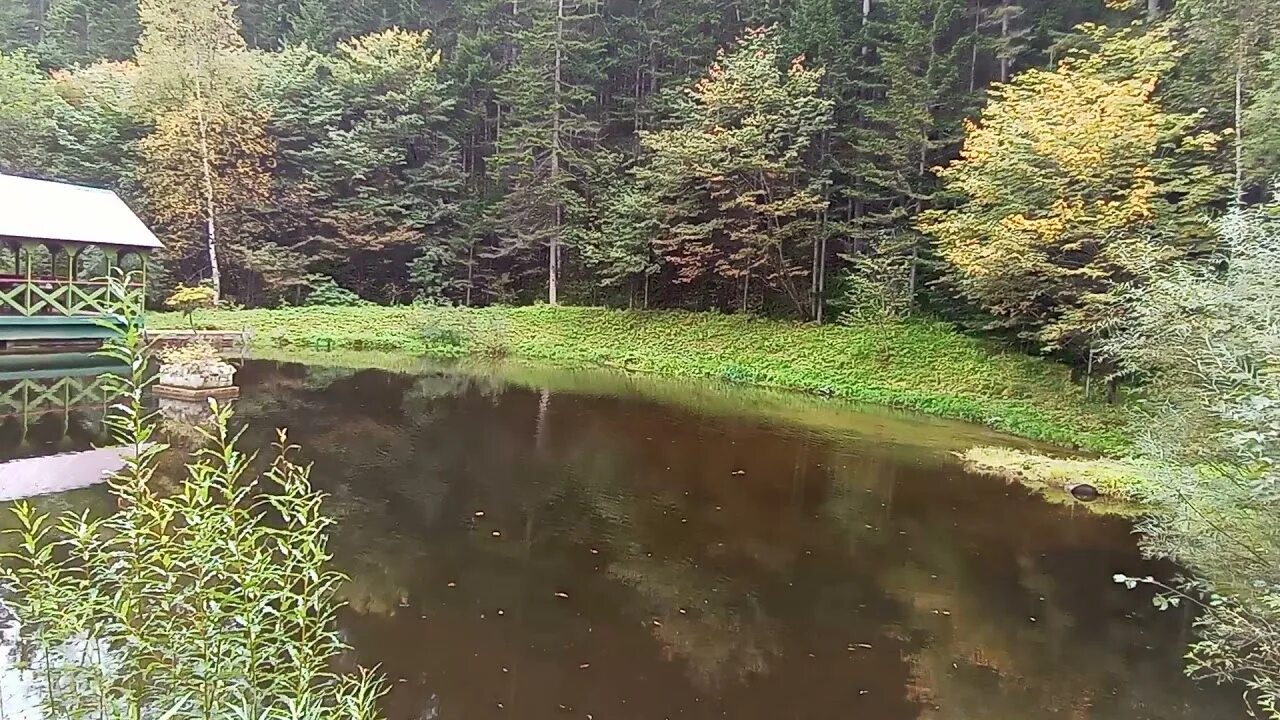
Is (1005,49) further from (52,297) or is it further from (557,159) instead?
(52,297)

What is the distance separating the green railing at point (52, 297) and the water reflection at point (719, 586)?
7077mm

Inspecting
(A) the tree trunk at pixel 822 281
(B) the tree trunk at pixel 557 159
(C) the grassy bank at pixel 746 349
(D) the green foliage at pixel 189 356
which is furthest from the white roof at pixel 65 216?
(A) the tree trunk at pixel 822 281

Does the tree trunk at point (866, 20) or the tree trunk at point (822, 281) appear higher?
the tree trunk at point (866, 20)

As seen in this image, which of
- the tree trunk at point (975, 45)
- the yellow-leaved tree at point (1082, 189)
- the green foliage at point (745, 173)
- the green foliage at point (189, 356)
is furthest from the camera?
the green foliage at point (745, 173)

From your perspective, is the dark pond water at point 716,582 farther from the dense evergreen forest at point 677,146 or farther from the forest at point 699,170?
the dense evergreen forest at point 677,146

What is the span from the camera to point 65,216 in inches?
532

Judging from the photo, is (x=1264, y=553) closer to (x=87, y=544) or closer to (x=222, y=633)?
(x=222, y=633)

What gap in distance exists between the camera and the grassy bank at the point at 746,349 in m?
13.6

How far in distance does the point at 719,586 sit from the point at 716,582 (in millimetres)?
68

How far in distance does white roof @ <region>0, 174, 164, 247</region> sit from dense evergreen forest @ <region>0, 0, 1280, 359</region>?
6.63 m

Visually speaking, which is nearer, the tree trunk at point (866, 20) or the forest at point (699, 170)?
the forest at point (699, 170)

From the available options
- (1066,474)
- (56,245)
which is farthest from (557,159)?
(1066,474)

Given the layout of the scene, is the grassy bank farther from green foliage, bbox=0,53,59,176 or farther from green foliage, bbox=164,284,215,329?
green foliage, bbox=0,53,59,176

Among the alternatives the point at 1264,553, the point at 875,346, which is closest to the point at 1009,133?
the point at 875,346
